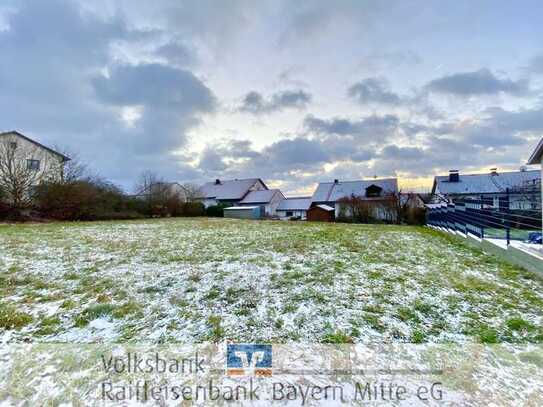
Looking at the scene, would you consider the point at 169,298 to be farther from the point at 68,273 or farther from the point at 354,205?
the point at 354,205

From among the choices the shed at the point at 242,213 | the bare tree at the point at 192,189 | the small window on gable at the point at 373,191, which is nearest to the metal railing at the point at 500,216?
the shed at the point at 242,213

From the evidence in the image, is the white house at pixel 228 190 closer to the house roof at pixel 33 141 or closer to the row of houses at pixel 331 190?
the row of houses at pixel 331 190

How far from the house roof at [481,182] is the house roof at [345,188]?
19.7 ft

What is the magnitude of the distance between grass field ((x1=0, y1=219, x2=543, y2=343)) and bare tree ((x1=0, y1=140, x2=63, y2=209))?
14.1 meters

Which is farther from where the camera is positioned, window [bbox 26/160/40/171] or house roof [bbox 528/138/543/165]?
window [bbox 26/160/40/171]

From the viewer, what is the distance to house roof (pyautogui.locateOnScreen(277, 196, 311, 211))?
122ft

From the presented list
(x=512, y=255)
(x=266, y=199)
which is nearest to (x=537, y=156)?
(x=512, y=255)

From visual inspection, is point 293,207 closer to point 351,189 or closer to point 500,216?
point 351,189

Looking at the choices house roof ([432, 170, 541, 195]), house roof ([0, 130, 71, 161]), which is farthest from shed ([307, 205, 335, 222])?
house roof ([0, 130, 71, 161])

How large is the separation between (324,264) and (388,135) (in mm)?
16776

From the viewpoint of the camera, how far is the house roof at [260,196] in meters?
38.2

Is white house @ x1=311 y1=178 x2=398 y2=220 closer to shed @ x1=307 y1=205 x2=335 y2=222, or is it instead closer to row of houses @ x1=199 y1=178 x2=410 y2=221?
row of houses @ x1=199 y1=178 x2=410 y2=221

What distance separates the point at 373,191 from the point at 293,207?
40.1ft

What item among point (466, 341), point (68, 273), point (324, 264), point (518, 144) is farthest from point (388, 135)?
point (68, 273)
